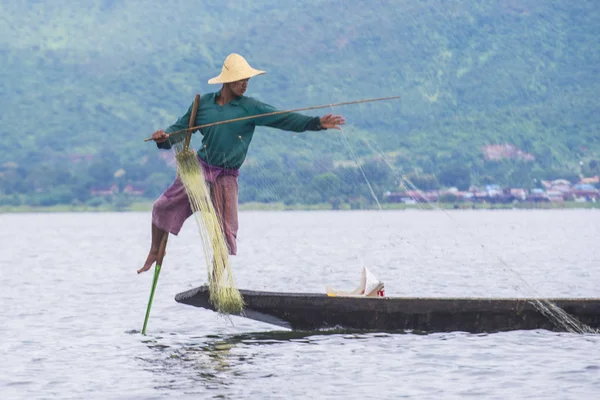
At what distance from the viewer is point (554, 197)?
153500mm

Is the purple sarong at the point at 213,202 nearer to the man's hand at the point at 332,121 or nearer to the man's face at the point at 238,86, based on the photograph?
the man's face at the point at 238,86

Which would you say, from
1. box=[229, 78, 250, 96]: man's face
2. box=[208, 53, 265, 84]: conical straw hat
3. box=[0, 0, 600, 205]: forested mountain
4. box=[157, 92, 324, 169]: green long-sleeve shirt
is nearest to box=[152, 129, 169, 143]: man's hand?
box=[157, 92, 324, 169]: green long-sleeve shirt

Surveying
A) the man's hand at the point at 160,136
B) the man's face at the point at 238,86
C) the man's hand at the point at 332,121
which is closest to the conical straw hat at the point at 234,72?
the man's face at the point at 238,86

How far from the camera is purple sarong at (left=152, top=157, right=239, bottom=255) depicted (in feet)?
41.8

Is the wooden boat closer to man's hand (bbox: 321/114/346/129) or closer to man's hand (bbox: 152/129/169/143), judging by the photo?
man's hand (bbox: 152/129/169/143)

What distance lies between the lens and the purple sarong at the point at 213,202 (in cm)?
1273

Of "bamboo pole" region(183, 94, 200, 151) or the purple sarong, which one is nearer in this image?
"bamboo pole" region(183, 94, 200, 151)

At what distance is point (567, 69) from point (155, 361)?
180 m

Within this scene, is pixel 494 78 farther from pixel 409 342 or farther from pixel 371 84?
pixel 409 342

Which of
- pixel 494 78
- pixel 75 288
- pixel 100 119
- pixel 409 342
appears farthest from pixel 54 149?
pixel 409 342

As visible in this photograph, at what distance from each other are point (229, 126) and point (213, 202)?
899mm

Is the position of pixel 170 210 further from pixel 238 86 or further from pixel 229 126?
pixel 238 86

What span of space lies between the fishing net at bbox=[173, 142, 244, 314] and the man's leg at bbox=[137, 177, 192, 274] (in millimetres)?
207

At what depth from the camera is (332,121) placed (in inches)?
467
